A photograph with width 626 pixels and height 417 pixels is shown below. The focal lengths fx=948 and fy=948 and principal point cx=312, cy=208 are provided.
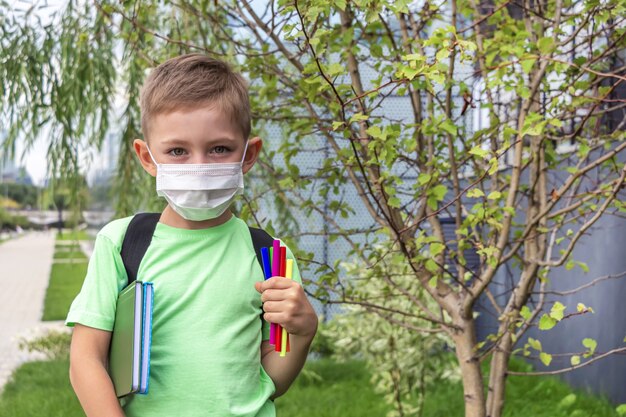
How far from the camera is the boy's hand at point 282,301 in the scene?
5.72 ft

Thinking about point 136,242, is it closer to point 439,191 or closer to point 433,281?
point 439,191

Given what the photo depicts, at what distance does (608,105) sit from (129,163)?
2.59 metres

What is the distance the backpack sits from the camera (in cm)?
181

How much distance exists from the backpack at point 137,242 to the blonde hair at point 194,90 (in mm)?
168

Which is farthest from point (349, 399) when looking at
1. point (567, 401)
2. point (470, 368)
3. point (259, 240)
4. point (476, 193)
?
point (259, 240)

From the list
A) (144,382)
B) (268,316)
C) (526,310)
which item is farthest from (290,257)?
(526,310)

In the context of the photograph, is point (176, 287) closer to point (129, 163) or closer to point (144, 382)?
point (144, 382)

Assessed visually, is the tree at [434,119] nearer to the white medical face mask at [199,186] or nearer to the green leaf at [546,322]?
the green leaf at [546,322]

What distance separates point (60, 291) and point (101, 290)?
15.4 meters

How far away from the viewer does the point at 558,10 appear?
3.35 metres

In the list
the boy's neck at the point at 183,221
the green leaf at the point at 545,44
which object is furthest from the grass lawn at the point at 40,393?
the boy's neck at the point at 183,221

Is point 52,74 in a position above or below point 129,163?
above

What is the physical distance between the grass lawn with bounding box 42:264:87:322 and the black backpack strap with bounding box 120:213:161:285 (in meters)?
8.52

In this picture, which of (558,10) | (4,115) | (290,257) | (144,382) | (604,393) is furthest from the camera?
(604,393)
